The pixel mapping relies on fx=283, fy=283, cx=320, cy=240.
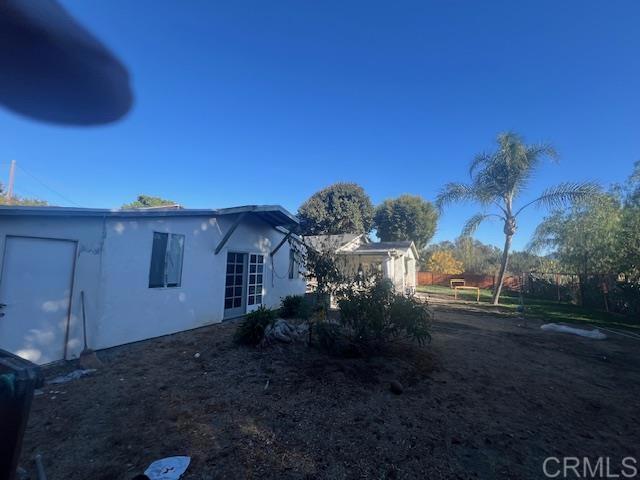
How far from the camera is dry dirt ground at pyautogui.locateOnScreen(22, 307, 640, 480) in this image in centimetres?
275

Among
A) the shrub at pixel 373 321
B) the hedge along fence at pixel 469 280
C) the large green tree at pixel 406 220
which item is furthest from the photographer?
the large green tree at pixel 406 220

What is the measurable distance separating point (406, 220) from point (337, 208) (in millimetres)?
8593

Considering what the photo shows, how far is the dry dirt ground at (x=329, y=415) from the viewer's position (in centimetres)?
275

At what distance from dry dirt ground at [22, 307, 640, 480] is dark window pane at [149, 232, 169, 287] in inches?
62.9

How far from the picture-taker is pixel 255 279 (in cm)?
1068

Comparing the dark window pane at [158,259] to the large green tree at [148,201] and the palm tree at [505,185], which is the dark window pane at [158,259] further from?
the large green tree at [148,201]

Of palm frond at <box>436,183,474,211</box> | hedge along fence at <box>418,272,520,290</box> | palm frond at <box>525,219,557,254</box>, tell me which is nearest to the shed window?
palm frond at <box>436,183,474,211</box>

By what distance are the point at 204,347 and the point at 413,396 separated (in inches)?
179

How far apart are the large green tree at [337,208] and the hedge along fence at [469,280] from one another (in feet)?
34.4

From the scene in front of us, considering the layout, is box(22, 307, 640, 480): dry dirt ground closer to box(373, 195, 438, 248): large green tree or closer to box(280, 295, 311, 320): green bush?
box(280, 295, 311, 320): green bush

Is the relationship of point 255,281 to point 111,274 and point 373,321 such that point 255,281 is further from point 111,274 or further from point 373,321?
point 373,321

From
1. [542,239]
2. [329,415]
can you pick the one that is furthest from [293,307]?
[542,239]

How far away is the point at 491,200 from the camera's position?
16234mm

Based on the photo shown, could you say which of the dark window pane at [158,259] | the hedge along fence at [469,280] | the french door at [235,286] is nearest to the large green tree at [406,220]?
the hedge along fence at [469,280]
